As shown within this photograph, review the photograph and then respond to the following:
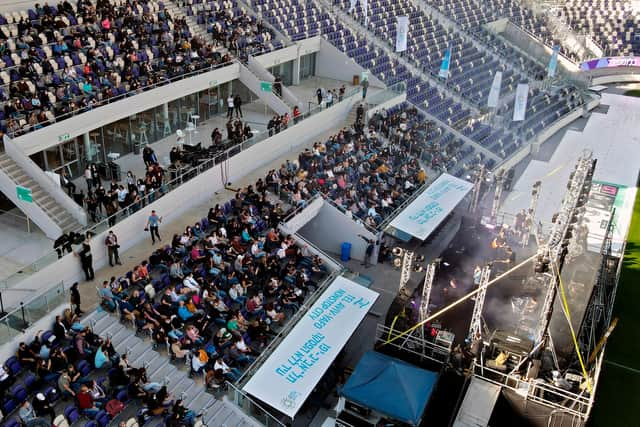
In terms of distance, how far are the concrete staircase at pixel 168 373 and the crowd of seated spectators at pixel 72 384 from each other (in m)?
0.47

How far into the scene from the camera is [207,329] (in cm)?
1780

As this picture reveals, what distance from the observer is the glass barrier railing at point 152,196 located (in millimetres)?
16913

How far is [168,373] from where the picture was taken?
650 inches

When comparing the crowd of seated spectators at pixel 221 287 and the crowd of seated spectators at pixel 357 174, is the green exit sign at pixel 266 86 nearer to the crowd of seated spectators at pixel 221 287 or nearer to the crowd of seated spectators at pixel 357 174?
the crowd of seated spectators at pixel 357 174

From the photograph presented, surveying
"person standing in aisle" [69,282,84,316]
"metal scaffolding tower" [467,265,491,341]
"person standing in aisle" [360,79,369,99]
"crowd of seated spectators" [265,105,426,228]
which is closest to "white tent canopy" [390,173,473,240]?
"crowd of seated spectators" [265,105,426,228]

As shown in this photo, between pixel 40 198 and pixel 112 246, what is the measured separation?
3.06 m

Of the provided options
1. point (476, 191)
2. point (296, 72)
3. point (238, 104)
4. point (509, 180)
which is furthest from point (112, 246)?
point (509, 180)

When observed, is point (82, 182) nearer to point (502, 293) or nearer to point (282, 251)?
point (282, 251)

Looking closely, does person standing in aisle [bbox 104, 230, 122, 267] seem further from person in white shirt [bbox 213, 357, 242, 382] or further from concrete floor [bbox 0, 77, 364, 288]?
person in white shirt [bbox 213, 357, 242, 382]

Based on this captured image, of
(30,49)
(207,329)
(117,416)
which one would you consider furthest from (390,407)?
(30,49)

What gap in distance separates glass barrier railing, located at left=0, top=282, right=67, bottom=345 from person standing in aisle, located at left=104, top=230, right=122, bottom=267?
8.81 feet

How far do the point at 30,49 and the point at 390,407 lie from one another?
1872cm

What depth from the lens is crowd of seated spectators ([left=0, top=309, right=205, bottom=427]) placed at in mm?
14117

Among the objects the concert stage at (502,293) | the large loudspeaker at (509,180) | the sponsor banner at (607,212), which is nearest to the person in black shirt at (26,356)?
the concert stage at (502,293)
